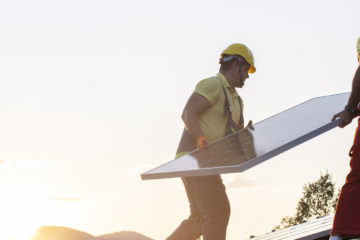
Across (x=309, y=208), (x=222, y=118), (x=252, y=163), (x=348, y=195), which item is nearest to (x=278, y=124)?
(x=222, y=118)

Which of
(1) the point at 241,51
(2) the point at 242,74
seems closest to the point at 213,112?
(2) the point at 242,74

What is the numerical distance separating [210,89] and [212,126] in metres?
0.31

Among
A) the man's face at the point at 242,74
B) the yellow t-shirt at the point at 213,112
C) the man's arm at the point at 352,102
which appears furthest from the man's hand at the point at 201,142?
the man's arm at the point at 352,102

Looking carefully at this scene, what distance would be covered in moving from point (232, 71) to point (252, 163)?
7.66ft

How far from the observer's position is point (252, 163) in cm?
349

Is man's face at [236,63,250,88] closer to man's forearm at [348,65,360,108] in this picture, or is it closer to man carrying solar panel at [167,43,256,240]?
man carrying solar panel at [167,43,256,240]

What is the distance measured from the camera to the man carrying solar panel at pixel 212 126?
533 centimetres

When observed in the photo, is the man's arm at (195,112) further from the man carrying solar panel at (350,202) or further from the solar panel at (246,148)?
the man carrying solar panel at (350,202)

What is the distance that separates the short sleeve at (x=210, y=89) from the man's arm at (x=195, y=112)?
0.11 feet

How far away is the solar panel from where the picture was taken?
3.66 metres

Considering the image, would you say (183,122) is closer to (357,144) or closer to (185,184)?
(185,184)

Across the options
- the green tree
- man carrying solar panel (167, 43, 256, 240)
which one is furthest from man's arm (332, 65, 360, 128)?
the green tree

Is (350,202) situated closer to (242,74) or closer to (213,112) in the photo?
(213,112)

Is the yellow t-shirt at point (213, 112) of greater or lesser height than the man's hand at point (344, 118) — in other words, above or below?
above
